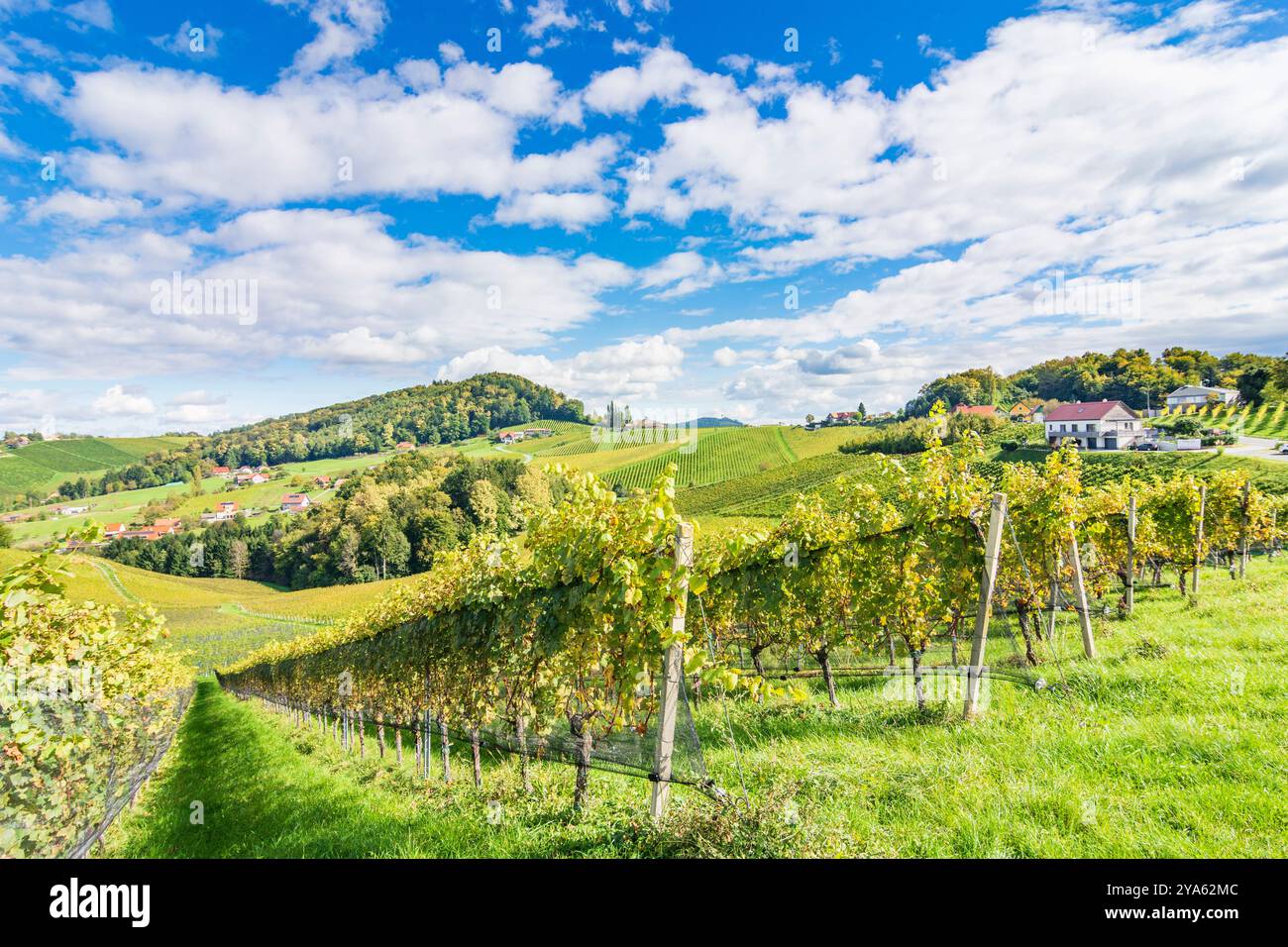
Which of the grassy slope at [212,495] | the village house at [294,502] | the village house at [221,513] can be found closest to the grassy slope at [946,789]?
the village house at [294,502]

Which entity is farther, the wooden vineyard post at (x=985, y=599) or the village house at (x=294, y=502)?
the village house at (x=294, y=502)

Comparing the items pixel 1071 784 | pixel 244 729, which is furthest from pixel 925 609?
pixel 244 729

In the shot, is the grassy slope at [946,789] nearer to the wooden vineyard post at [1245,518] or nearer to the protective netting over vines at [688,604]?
the protective netting over vines at [688,604]

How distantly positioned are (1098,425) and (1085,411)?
425 cm

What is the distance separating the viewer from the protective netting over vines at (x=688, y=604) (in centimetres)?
424

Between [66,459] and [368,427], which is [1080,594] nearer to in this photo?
[368,427]

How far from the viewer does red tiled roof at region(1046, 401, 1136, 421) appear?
81.9 m

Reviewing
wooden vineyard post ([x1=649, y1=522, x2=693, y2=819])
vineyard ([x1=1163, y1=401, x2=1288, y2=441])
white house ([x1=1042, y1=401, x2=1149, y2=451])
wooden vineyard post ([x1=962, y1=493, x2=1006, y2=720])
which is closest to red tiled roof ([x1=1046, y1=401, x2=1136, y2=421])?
white house ([x1=1042, y1=401, x2=1149, y2=451])

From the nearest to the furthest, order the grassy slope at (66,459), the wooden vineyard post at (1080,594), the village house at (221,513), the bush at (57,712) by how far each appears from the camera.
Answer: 1. the bush at (57,712)
2. the wooden vineyard post at (1080,594)
3. the village house at (221,513)
4. the grassy slope at (66,459)

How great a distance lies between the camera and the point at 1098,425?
80500 mm

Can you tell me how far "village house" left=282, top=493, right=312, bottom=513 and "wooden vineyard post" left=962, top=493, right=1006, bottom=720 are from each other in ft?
382

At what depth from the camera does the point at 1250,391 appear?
8631 centimetres

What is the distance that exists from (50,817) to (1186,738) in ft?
31.5
